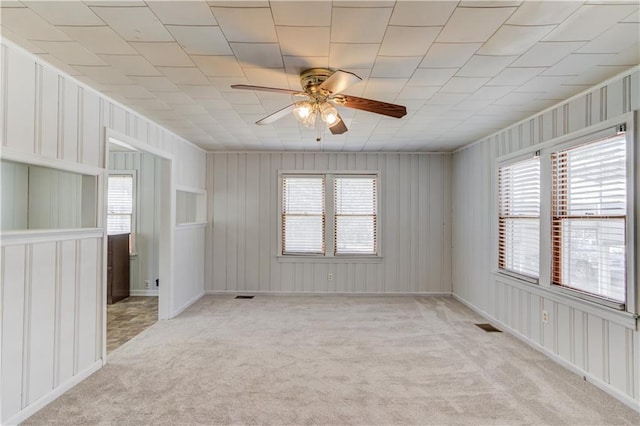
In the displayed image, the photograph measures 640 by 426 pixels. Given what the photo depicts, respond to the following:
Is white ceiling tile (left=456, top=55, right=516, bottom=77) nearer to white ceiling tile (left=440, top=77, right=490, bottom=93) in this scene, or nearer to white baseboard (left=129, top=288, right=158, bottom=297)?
white ceiling tile (left=440, top=77, right=490, bottom=93)

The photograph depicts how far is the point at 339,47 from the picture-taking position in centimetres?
205

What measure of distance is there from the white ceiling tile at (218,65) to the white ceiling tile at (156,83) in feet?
1.42

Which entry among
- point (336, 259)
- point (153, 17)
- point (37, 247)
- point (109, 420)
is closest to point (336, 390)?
point (109, 420)

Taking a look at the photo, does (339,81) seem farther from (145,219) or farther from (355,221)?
(145,219)

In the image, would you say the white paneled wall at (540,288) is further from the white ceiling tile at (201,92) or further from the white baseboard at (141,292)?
the white baseboard at (141,292)

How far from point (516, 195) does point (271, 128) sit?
3.10 meters

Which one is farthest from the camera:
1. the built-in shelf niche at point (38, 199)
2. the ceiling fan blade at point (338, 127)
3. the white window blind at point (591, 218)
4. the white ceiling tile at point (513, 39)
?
the built-in shelf niche at point (38, 199)

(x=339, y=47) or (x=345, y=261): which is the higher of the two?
(x=339, y=47)

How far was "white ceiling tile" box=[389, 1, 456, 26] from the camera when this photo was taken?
5.37ft

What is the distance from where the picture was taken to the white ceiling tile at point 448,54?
6.73 ft

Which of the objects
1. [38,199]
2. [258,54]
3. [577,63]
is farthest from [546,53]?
[38,199]

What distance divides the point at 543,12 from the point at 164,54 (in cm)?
229

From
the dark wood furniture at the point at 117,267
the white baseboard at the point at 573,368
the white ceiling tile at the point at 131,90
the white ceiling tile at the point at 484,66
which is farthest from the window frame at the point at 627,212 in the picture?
the dark wood furniture at the point at 117,267

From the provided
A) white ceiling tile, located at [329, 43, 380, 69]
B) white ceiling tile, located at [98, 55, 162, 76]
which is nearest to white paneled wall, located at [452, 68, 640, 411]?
white ceiling tile, located at [329, 43, 380, 69]
